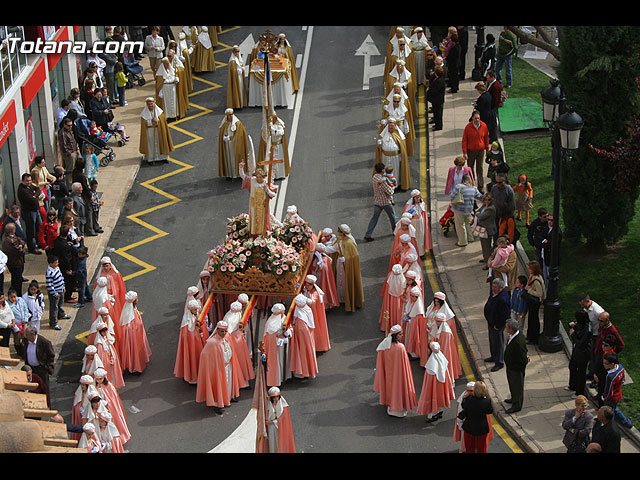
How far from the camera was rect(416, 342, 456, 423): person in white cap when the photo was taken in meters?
15.5

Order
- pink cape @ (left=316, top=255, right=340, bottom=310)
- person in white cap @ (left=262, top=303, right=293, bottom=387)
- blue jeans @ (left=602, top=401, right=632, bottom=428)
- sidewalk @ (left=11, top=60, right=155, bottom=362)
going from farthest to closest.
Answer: sidewalk @ (left=11, top=60, right=155, bottom=362)
pink cape @ (left=316, top=255, right=340, bottom=310)
person in white cap @ (left=262, top=303, right=293, bottom=387)
blue jeans @ (left=602, top=401, right=632, bottom=428)

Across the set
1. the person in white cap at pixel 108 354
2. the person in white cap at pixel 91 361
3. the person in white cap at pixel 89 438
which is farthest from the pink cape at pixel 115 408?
the person in white cap at pixel 89 438

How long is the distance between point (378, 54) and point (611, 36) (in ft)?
47.8

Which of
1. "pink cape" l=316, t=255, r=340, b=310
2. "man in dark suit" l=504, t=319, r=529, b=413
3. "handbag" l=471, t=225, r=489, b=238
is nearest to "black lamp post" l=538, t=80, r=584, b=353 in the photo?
"man in dark suit" l=504, t=319, r=529, b=413

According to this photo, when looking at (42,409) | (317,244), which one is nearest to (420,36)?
(317,244)

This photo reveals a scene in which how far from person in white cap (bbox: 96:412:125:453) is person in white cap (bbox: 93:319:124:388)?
1.41 m

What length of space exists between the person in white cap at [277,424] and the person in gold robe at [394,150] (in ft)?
34.5

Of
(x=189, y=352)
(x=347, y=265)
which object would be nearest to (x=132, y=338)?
(x=189, y=352)

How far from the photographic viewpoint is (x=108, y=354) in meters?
16.7

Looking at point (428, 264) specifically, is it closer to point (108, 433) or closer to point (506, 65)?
point (108, 433)

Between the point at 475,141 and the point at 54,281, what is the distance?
10.4 meters

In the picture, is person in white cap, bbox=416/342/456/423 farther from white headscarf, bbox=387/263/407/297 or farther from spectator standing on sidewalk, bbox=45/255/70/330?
spectator standing on sidewalk, bbox=45/255/70/330

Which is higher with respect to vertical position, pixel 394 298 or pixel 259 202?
pixel 259 202

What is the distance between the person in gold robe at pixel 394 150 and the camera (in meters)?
23.4
